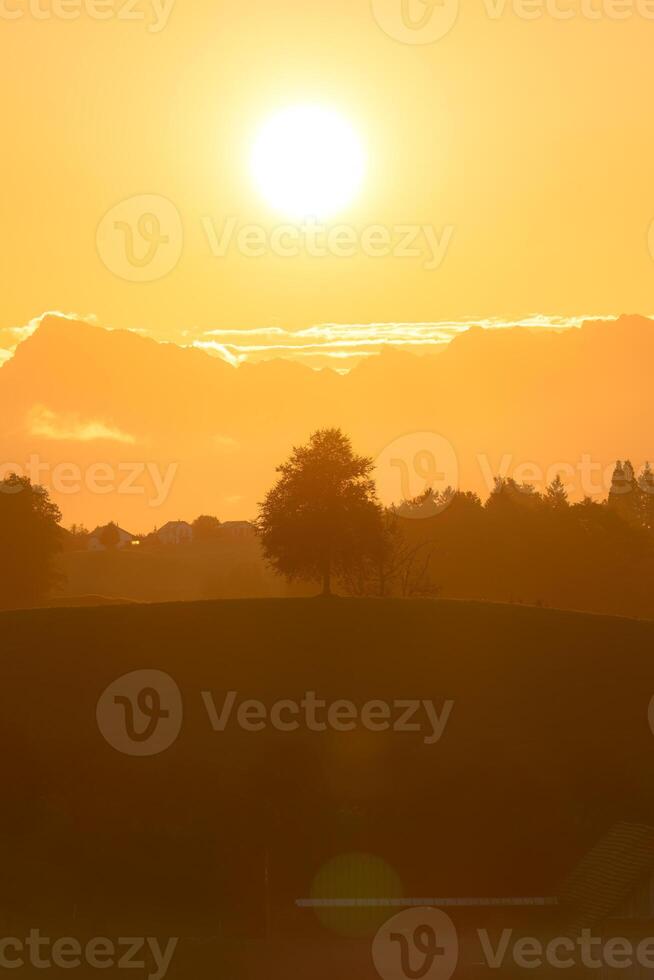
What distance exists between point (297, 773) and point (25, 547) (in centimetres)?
7685

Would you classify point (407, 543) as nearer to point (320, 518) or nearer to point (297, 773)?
point (320, 518)

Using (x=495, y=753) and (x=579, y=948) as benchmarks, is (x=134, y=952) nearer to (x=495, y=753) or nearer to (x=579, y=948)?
(x=579, y=948)

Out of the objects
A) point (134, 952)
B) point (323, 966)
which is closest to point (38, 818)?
point (134, 952)

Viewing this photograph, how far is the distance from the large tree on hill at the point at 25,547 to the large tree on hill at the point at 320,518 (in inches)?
1691

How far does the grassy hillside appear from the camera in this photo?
5938cm

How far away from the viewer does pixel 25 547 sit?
140 meters

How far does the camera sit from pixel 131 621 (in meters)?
96.5

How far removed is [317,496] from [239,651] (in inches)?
688

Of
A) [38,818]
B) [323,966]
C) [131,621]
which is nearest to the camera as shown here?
[323,966]

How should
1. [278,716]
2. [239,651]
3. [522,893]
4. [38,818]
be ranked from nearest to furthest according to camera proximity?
[522,893] < [38,818] < [278,716] < [239,651]

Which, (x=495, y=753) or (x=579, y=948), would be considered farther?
(x=495, y=753)

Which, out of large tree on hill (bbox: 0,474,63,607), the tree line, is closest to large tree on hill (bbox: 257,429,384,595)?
the tree line

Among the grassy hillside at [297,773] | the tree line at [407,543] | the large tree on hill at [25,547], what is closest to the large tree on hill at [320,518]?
the tree line at [407,543]

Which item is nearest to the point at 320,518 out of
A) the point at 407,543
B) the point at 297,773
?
the point at 297,773
